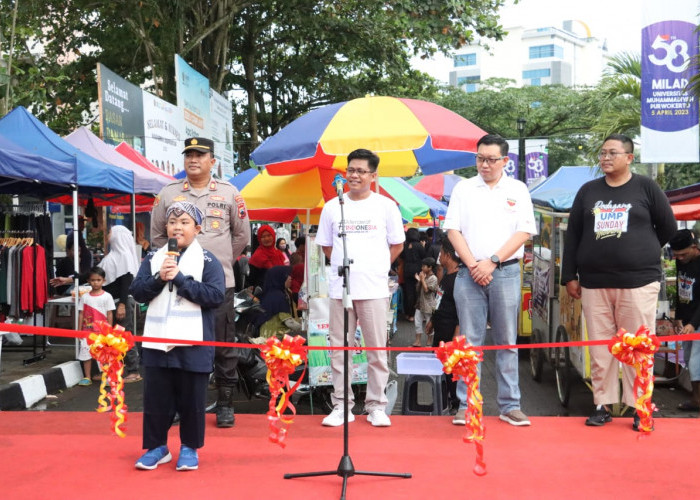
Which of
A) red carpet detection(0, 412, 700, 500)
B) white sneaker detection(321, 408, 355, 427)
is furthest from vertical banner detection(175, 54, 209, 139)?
white sneaker detection(321, 408, 355, 427)

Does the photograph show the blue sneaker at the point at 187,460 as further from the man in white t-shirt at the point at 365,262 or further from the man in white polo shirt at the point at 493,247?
the man in white polo shirt at the point at 493,247

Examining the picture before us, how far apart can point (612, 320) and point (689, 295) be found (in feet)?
6.59

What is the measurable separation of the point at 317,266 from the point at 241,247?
1.49 meters

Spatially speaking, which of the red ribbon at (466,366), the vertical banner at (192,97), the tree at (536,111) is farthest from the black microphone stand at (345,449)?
the tree at (536,111)

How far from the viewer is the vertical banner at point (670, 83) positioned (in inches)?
390

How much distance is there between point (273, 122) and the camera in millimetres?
26781

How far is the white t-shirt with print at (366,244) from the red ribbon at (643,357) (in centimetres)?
177

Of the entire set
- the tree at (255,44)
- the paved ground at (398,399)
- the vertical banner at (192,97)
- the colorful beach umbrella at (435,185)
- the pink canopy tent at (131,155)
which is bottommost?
the paved ground at (398,399)

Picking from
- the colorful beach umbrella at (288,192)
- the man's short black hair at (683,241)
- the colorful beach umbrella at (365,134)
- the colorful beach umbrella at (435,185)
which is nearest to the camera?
the colorful beach umbrella at (365,134)

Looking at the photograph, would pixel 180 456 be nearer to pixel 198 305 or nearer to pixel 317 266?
pixel 198 305

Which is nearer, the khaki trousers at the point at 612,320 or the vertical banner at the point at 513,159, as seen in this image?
the khaki trousers at the point at 612,320

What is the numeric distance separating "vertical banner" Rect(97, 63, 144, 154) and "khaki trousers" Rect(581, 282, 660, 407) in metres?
9.34

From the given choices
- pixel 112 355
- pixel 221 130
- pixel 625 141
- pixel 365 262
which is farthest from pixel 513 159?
pixel 112 355

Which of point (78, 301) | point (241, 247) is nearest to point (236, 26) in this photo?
point (78, 301)
